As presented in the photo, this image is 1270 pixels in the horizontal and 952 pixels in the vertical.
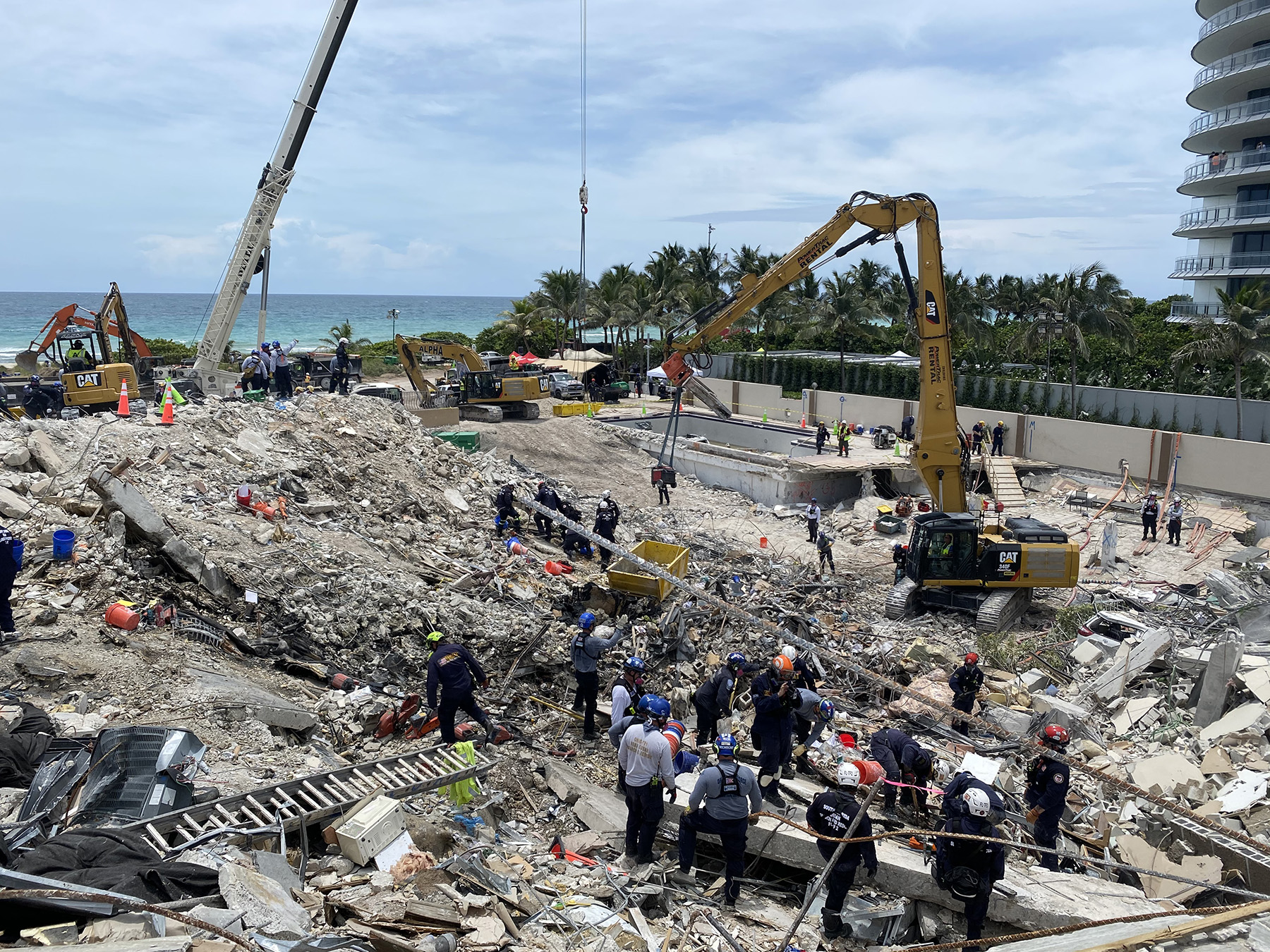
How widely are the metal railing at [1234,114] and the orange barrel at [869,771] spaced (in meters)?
46.4

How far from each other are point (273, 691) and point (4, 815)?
3.13m

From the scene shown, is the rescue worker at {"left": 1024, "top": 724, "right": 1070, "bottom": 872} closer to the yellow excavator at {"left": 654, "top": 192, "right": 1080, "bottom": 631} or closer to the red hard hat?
the red hard hat

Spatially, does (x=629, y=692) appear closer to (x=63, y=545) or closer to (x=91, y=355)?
(x=63, y=545)

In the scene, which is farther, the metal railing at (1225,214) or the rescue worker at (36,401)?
the metal railing at (1225,214)

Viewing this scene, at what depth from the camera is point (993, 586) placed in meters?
15.2

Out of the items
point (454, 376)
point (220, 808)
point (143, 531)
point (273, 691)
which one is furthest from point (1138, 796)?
point (454, 376)

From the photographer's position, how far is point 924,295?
1636 centimetres

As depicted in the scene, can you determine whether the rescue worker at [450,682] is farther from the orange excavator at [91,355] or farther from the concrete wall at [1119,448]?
the concrete wall at [1119,448]

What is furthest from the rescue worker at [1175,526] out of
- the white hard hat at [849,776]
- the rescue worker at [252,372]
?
the rescue worker at [252,372]

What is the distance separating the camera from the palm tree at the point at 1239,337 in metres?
24.2

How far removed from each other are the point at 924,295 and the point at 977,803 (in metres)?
12.4

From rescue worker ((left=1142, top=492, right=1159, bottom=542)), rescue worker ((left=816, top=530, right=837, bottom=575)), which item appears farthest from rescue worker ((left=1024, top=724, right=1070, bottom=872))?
rescue worker ((left=1142, top=492, right=1159, bottom=542))

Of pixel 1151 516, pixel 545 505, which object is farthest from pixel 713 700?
pixel 1151 516

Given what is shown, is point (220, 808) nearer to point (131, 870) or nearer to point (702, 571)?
point (131, 870)
